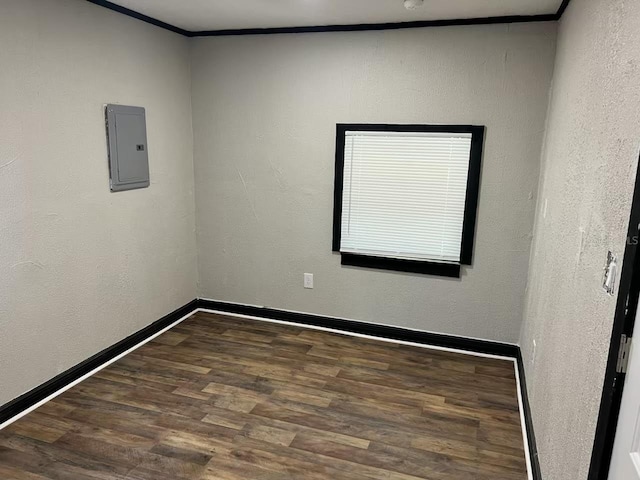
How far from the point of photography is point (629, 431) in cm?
115

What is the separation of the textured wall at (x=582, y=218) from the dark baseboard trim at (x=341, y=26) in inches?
15.1

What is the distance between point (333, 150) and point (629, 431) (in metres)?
2.66

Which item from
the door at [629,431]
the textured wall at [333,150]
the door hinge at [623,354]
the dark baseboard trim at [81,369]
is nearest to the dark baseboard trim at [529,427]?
the textured wall at [333,150]

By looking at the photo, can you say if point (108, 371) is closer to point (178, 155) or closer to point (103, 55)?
point (178, 155)

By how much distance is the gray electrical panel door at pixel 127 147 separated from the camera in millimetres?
2979

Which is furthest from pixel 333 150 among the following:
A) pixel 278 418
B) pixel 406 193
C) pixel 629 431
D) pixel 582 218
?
pixel 629 431

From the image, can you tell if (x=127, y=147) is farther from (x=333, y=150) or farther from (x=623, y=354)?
(x=623, y=354)

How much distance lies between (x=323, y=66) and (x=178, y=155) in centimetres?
131

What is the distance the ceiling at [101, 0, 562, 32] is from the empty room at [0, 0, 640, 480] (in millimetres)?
24

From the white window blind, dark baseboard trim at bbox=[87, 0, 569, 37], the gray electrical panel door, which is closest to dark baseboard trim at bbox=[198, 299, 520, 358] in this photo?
the white window blind

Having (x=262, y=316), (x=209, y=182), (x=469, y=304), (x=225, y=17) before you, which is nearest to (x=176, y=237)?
(x=209, y=182)

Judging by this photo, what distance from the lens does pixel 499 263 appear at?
3252mm

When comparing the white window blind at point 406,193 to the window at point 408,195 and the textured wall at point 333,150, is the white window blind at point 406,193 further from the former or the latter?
the textured wall at point 333,150

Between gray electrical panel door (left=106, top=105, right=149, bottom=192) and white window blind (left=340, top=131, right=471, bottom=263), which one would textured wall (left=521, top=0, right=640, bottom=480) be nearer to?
white window blind (left=340, top=131, right=471, bottom=263)
